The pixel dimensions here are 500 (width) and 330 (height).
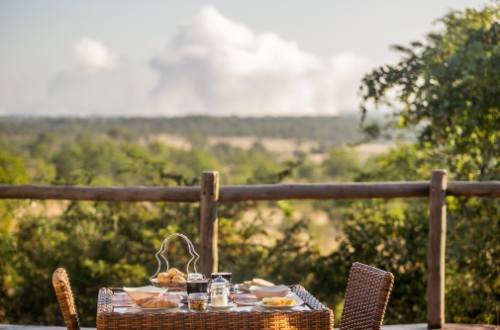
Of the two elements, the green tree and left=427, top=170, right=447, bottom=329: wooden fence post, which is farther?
the green tree

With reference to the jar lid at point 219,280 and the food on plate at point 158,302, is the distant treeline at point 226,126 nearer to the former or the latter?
the jar lid at point 219,280

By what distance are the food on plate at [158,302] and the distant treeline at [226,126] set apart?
2156 cm

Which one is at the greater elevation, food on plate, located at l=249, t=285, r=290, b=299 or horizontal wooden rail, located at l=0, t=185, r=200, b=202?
horizontal wooden rail, located at l=0, t=185, r=200, b=202

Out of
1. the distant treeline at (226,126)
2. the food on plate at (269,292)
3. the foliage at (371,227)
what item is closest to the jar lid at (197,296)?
the food on plate at (269,292)

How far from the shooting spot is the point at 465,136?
7145 millimetres

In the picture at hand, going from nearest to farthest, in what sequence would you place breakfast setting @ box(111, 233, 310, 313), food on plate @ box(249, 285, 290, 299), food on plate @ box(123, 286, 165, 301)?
1. breakfast setting @ box(111, 233, 310, 313)
2. food on plate @ box(123, 286, 165, 301)
3. food on plate @ box(249, 285, 290, 299)

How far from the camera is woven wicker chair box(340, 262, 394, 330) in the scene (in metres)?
3.39

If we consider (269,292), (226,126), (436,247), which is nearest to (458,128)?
(436,247)

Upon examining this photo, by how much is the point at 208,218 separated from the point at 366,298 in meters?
1.87

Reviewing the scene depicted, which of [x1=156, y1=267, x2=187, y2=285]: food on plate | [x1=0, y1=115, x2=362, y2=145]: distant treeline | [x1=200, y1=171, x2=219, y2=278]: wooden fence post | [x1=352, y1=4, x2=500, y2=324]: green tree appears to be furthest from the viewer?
[x1=0, y1=115, x2=362, y2=145]: distant treeline

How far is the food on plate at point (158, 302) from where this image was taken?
10.5ft

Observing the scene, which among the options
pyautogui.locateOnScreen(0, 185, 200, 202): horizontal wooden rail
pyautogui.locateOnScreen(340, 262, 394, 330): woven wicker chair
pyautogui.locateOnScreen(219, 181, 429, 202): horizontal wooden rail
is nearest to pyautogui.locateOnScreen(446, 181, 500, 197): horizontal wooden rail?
pyautogui.locateOnScreen(219, 181, 429, 202): horizontal wooden rail

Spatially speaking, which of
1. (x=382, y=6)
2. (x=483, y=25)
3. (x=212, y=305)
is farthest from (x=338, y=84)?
(x=212, y=305)

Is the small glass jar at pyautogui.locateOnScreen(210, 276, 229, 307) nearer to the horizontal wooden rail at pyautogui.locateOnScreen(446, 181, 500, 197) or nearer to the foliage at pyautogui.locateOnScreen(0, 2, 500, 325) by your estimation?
the horizontal wooden rail at pyautogui.locateOnScreen(446, 181, 500, 197)
